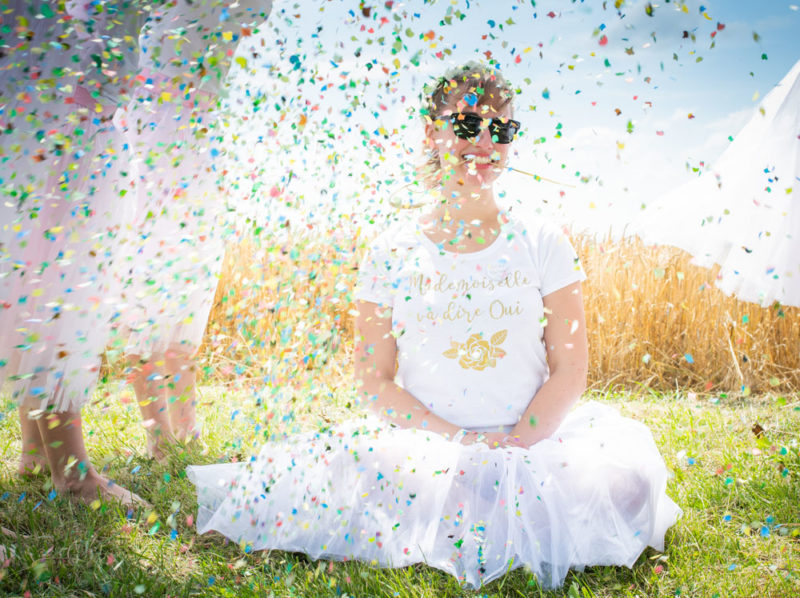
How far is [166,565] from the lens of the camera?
160 centimetres

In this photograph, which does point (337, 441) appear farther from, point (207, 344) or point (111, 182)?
point (207, 344)

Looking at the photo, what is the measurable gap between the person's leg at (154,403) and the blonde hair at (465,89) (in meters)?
1.28

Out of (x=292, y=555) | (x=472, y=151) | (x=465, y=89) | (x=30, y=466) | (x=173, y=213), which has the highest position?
(x=465, y=89)

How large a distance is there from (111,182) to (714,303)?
404cm

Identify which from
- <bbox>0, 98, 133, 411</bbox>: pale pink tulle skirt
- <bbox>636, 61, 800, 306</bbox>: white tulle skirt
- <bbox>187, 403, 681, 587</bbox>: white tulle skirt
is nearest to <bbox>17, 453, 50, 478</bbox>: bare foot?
<bbox>0, 98, 133, 411</bbox>: pale pink tulle skirt

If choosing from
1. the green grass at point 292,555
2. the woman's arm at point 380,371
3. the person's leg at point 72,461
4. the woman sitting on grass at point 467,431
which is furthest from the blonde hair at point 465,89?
the person's leg at point 72,461

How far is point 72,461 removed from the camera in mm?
1736

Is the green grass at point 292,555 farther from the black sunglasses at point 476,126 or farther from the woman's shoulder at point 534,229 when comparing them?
the black sunglasses at point 476,126

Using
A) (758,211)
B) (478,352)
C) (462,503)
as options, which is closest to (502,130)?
(478,352)

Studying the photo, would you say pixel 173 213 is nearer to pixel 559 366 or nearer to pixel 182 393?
pixel 182 393

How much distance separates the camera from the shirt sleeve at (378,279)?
6.15ft

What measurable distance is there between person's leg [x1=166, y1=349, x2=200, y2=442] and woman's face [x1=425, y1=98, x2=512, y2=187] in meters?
1.21

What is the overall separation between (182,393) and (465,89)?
154 cm

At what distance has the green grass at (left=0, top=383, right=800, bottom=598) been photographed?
57.7 inches
